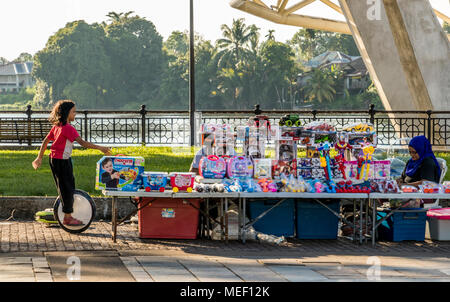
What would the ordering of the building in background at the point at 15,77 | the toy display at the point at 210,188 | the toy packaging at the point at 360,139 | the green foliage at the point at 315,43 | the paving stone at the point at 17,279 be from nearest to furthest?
1. the paving stone at the point at 17,279
2. the toy display at the point at 210,188
3. the toy packaging at the point at 360,139
4. the green foliage at the point at 315,43
5. the building in background at the point at 15,77

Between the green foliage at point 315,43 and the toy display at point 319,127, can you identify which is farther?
the green foliage at point 315,43

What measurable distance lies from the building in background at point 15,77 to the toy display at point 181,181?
146235 millimetres

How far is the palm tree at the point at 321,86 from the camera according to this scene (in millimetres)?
104556

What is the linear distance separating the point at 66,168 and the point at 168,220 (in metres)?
1.42

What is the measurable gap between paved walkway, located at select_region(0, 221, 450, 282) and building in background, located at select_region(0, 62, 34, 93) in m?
146

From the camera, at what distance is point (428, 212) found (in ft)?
33.3

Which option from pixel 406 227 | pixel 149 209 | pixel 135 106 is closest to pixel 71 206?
pixel 149 209

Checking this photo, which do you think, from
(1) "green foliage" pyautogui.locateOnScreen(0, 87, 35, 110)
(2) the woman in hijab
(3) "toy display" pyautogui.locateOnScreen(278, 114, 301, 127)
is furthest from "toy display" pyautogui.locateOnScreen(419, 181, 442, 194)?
(1) "green foliage" pyautogui.locateOnScreen(0, 87, 35, 110)

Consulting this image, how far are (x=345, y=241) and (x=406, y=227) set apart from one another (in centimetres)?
81

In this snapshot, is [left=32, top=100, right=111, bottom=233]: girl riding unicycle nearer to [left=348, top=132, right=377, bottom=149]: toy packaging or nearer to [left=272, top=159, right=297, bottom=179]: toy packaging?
[left=272, top=159, right=297, bottom=179]: toy packaging

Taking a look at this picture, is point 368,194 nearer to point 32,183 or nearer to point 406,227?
point 406,227

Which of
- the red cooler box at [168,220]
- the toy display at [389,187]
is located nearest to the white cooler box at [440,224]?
the toy display at [389,187]

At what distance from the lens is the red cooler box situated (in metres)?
9.62

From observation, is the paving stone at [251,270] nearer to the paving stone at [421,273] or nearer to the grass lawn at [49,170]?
the paving stone at [421,273]
